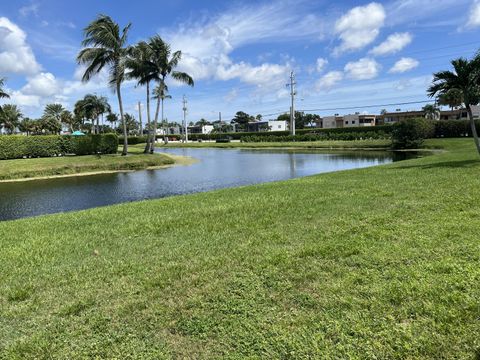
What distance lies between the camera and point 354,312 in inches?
134

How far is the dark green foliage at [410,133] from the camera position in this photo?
131 feet

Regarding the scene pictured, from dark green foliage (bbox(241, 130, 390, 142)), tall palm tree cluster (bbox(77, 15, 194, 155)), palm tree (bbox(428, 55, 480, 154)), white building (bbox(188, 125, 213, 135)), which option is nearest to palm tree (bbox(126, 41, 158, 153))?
tall palm tree cluster (bbox(77, 15, 194, 155))

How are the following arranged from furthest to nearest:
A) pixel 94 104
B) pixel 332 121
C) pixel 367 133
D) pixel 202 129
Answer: pixel 202 129 → pixel 332 121 → pixel 94 104 → pixel 367 133

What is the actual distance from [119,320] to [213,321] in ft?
3.03

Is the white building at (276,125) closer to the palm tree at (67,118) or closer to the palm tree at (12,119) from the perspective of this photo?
the palm tree at (67,118)

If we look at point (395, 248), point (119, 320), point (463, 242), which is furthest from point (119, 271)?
point (463, 242)

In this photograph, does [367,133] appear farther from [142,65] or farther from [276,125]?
[276,125]

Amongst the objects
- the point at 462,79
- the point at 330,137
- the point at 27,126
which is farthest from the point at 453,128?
the point at 27,126

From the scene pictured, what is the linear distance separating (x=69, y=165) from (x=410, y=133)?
112ft

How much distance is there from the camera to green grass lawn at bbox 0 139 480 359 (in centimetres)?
305

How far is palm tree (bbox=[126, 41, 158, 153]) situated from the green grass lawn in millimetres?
29646

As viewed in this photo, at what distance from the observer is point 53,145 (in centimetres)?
3097

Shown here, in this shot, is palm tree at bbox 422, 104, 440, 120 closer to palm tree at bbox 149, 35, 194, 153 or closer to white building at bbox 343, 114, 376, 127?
white building at bbox 343, 114, 376, 127

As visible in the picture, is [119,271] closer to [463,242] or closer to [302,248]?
[302,248]
